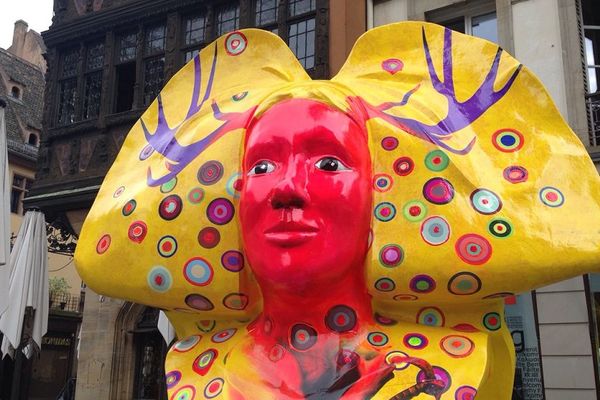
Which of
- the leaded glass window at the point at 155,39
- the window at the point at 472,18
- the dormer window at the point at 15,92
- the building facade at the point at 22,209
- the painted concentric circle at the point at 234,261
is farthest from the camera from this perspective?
the dormer window at the point at 15,92

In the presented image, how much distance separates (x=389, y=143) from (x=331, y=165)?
14.8 inches

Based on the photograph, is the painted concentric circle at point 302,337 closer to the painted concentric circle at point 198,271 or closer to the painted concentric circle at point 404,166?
the painted concentric circle at point 198,271

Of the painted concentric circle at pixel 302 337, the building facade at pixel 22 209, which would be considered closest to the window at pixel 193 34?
the painted concentric circle at pixel 302 337

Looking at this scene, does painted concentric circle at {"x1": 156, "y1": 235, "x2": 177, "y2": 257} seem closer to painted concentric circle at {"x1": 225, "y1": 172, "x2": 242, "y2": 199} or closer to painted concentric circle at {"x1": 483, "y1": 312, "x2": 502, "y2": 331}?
painted concentric circle at {"x1": 225, "y1": 172, "x2": 242, "y2": 199}

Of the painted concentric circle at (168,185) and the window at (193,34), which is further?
the window at (193,34)

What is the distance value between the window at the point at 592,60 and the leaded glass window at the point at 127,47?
24.3 ft

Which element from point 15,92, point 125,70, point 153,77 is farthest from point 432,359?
point 15,92

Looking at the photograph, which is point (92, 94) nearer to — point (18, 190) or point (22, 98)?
point (18, 190)

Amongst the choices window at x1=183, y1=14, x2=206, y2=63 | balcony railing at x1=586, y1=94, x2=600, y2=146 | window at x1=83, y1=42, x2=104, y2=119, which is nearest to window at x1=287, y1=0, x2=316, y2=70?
window at x1=183, y1=14, x2=206, y2=63

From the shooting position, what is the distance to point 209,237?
12.4 ft

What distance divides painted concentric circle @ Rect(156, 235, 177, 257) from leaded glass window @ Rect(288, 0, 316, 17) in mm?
7223

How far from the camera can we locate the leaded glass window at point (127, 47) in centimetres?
1196

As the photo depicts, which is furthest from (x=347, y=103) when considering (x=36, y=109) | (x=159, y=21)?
(x=36, y=109)

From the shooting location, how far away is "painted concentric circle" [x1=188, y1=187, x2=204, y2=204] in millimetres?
3839
